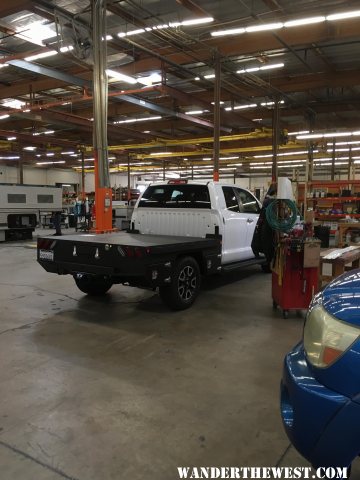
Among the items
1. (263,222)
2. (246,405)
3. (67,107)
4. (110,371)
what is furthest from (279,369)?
(67,107)

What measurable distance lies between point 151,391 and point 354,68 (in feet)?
35.0

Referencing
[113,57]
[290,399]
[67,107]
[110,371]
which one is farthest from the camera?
[67,107]

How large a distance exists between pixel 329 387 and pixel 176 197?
5150 mm

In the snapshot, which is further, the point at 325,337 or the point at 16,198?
the point at 16,198

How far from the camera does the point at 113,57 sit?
905 centimetres

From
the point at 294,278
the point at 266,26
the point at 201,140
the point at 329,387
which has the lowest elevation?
Answer: the point at 294,278

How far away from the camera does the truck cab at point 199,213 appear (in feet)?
19.8

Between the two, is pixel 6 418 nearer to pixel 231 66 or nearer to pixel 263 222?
pixel 263 222

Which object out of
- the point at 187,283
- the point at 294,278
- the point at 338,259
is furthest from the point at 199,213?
the point at 338,259

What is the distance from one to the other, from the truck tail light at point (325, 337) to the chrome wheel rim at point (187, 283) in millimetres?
3394

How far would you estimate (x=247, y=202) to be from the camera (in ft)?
23.4

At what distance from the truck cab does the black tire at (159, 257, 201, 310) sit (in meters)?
0.86

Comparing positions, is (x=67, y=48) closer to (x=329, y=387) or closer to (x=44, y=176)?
(x=329, y=387)

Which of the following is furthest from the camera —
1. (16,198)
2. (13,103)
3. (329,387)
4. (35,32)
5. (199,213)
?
(16,198)
